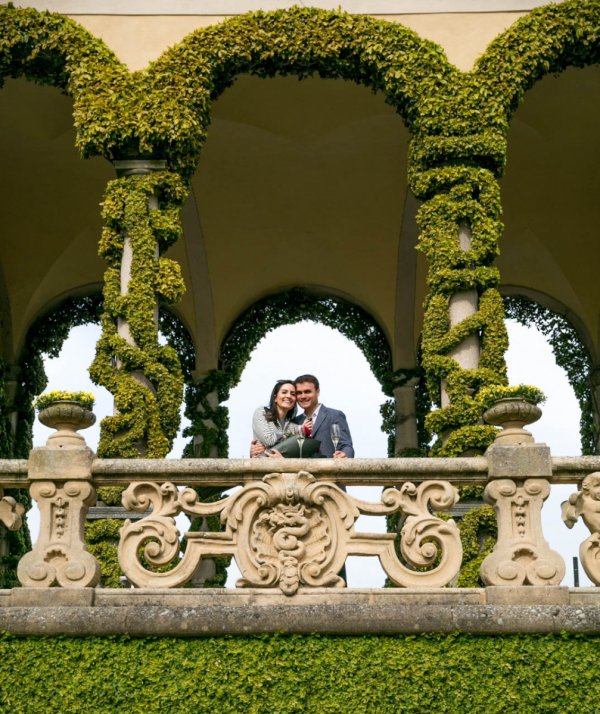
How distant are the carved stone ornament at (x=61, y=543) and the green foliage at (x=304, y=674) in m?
0.36

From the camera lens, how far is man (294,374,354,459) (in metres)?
7.83

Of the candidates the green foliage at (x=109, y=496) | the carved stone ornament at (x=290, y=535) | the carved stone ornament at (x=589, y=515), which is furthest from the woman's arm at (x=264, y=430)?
the carved stone ornament at (x=589, y=515)

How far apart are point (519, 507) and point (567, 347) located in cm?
988

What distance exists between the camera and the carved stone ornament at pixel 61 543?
6176 mm

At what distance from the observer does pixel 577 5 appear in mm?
10273

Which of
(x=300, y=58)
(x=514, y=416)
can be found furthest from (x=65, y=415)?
(x=300, y=58)

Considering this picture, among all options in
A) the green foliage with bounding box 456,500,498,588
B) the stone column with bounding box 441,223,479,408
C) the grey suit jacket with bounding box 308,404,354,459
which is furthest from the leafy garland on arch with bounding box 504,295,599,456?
the grey suit jacket with bounding box 308,404,354,459

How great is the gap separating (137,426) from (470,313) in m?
3.16

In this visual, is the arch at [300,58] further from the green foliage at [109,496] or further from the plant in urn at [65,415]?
the plant in urn at [65,415]

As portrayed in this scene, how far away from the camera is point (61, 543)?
6.26 meters

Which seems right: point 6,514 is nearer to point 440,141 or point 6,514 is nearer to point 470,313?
point 470,313

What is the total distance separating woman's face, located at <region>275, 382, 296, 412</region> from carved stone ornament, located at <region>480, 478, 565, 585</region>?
77.0 inches

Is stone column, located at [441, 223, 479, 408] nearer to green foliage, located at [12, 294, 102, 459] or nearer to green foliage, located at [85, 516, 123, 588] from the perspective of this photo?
green foliage, located at [85, 516, 123, 588]

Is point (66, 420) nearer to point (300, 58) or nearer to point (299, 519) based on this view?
point (299, 519)
